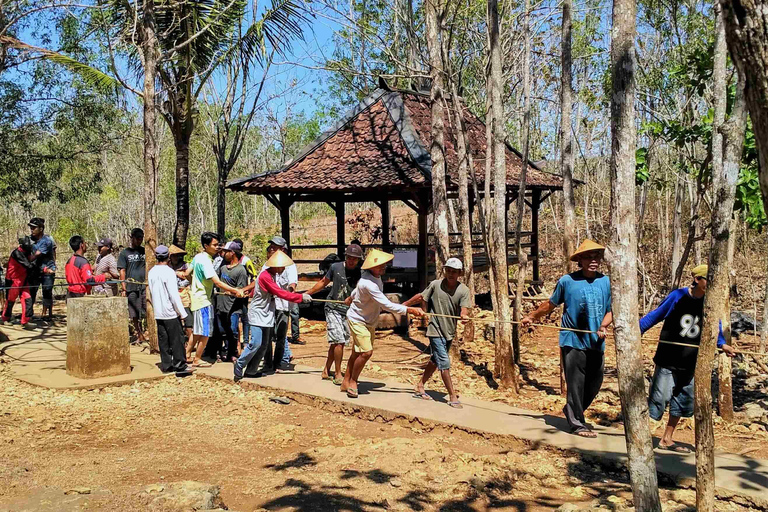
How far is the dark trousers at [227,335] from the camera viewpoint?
8.89 m

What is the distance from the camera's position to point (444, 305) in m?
7.01

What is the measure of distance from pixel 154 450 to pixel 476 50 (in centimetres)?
1595

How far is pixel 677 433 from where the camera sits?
6.77m

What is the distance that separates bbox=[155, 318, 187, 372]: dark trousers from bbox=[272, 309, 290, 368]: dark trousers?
1147 millimetres

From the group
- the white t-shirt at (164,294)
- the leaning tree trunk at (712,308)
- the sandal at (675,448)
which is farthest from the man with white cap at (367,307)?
the leaning tree trunk at (712,308)

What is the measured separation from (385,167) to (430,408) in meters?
6.62

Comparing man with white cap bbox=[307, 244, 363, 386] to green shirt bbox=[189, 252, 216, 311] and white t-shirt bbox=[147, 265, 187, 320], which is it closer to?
green shirt bbox=[189, 252, 216, 311]

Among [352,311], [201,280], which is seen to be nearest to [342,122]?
[201,280]

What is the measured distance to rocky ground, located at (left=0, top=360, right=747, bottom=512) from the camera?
187 inches

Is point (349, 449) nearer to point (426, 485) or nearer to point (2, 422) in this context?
point (426, 485)

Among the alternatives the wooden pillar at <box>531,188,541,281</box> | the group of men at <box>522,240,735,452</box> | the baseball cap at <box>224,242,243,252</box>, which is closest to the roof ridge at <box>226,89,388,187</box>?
the wooden pillar at <box>531,188,541,281</box>

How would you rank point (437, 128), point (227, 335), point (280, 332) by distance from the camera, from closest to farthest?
point (280, 332)
point (227, 335)
point (437, 128)

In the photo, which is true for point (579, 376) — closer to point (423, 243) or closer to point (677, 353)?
point (677, 353)

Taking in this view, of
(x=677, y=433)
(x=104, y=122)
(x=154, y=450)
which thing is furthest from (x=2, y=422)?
(x=104, y=122)
